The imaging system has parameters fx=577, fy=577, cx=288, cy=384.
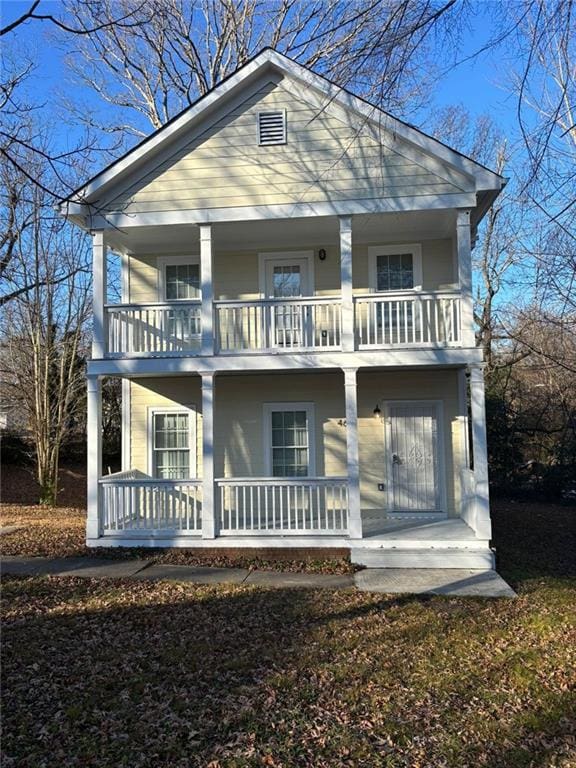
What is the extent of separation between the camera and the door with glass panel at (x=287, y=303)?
993cm

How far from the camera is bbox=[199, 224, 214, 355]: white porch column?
9.82 m

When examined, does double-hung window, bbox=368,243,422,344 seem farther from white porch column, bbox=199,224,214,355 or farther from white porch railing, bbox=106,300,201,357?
white porch railing, bbox=106,300,201,357

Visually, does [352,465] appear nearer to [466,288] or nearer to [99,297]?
[466,288]

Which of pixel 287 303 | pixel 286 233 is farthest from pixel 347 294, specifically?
pixel 286 233

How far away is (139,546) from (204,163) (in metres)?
6.66

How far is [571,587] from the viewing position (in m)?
7.89

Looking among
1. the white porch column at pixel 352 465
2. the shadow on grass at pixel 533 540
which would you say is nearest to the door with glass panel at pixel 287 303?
the white porch column at pixel 352 465

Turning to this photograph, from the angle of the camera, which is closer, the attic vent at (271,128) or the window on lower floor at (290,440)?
the attic vent at (271,128)

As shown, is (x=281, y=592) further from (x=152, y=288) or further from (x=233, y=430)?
(x=152, y=288)

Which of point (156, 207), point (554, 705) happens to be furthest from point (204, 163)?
point (554, 705)

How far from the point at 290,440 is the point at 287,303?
2.98 meters

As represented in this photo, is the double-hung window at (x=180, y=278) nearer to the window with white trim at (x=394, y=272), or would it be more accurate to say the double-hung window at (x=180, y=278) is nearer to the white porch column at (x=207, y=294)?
the white porch column at (x=207, y=294)

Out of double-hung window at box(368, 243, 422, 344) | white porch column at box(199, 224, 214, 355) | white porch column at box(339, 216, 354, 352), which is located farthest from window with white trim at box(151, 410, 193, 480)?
double-hung window at box(368, 243, 422, 344)

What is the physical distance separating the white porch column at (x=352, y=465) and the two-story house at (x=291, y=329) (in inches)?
1.3
